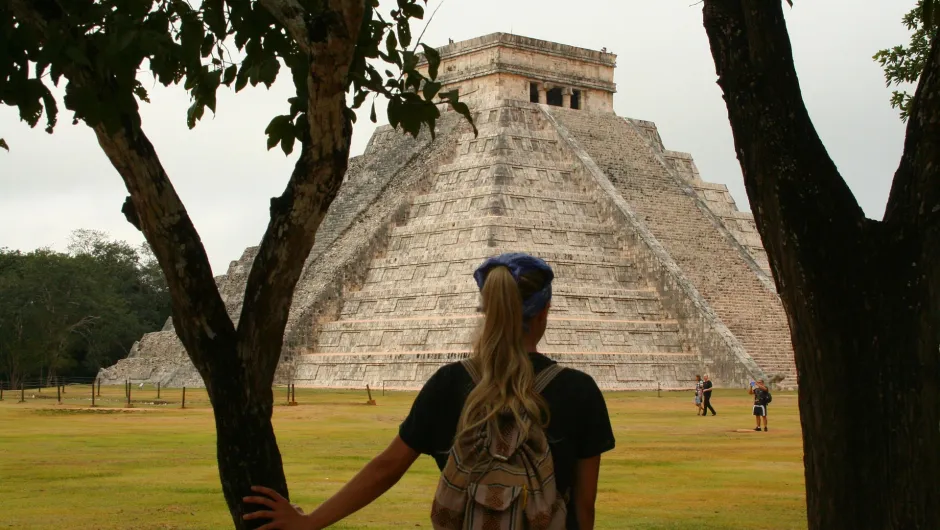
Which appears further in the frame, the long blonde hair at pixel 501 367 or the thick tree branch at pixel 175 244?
the thick tree branch at pixel 175 244

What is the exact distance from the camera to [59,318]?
160ft

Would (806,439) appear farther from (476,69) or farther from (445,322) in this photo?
(476,69)

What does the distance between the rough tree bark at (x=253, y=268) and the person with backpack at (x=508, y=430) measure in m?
0.91

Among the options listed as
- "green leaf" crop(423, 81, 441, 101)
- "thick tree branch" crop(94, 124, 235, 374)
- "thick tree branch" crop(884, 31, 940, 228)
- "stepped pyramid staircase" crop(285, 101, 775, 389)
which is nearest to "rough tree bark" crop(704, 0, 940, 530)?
"thick tree branch" crop(884, 31, 940, 228)

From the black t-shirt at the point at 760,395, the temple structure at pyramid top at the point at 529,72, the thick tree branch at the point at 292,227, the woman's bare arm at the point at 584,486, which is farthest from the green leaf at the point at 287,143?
the temple structure at pyramid top at the point at 529,72

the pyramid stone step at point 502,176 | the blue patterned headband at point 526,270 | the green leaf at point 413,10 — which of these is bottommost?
the blue patterned headband at point 526,270

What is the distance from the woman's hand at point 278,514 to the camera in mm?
4266

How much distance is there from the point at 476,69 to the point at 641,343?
37.3 ft

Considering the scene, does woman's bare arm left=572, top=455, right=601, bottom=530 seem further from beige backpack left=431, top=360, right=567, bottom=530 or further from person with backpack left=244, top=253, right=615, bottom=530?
beige backpack left=431, top=360, right=567, bottom=530

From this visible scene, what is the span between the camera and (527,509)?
3643 mm

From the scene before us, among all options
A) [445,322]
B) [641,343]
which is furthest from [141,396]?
[641,343]

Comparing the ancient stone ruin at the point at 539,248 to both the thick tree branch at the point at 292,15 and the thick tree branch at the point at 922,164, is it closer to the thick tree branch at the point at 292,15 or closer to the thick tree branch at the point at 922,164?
the thick tree branch at the point at 922,164

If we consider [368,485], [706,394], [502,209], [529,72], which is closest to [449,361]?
[502,209]

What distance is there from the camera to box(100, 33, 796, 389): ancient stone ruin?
32250 mm
